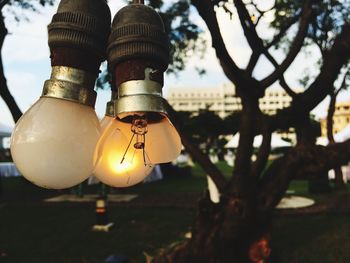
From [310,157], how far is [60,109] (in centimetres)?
351

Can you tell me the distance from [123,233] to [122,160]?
8.35 meters

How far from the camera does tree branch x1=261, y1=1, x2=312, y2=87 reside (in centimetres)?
423

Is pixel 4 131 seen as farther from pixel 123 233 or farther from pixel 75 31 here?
pixel 75 31

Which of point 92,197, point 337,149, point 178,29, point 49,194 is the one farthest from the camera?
point 49,194

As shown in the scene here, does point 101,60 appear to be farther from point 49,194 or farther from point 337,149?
point 49,194

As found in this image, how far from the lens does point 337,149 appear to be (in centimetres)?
379

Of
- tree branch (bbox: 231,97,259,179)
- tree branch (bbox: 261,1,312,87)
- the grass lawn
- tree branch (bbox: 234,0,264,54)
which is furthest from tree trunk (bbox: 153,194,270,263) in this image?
tree branch (bbox: 234,0,264,54)

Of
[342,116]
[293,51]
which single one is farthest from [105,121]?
[342,116]

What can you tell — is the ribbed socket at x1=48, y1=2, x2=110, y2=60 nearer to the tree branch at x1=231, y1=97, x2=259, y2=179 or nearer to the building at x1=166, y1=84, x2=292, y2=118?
the tree branch at x1=231, y1=97, x2=259, y2=179

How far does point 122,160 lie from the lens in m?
1.16

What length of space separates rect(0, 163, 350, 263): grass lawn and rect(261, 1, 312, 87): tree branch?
2392mm

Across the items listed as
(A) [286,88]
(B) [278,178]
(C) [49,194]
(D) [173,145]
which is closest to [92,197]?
(C) [49,194]

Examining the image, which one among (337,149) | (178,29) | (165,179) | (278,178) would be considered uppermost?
(178,29)

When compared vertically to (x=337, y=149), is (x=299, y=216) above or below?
below
